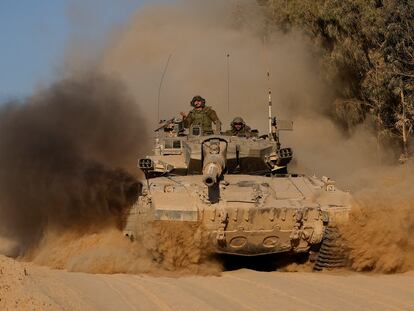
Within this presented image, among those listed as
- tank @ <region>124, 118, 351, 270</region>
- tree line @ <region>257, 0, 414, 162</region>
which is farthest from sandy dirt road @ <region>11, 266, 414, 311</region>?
tree line @ <region>257, 0, 414, 162</region>

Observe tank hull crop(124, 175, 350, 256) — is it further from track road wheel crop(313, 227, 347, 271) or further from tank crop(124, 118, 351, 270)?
track road wheel crop(313, 227, 347, 271)

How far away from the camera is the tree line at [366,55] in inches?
1129

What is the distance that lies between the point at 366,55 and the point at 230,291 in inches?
906

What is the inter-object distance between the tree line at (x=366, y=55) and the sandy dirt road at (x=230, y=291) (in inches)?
673

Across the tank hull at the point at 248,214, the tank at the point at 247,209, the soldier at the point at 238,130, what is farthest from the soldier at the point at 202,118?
the tank hull at the point at 248,214

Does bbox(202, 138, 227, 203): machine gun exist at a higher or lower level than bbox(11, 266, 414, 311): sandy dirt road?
higher

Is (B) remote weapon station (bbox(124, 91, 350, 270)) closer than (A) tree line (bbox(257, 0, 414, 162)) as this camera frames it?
Yes

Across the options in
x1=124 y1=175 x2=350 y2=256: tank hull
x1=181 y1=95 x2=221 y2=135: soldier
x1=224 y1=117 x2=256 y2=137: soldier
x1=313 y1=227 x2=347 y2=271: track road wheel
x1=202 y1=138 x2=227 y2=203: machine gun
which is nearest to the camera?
x1=202 y1=138 x2=227 y2=203: machine gun

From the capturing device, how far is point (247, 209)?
42.3 ft

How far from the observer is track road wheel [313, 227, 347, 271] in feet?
43.1

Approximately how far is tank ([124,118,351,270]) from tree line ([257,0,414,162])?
15.2 m

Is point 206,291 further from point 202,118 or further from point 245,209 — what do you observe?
point 202,118

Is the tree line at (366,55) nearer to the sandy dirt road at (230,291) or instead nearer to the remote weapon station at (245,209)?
the remote weapon station at (245,209)

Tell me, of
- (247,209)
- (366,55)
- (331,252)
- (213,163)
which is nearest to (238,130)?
(213,163)
